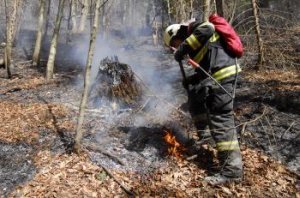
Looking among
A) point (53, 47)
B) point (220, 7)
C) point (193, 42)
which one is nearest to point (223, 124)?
point (193, 42)

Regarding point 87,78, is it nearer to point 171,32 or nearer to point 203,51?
point 171,32

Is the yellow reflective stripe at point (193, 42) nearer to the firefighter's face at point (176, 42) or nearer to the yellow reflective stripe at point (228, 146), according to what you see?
the firefighter's face at point (176, 42)

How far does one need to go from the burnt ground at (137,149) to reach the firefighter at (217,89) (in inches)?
13.9

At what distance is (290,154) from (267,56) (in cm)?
740

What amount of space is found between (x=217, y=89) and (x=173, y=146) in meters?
1.49

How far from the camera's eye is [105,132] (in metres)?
7.29

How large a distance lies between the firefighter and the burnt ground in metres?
0.35

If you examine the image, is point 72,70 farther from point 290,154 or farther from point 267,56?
point 290,154

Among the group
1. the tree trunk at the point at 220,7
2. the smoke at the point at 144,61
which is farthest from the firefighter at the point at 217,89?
the tree trunk at the point at 220,7

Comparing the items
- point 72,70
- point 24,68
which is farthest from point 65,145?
point 24,68

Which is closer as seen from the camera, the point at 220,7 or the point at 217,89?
the point at 217,89

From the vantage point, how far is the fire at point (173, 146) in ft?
20.7

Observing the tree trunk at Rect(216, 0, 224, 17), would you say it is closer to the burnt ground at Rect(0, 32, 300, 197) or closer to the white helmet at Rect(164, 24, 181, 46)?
the burnt ground at Rect(0, 32, 300, 197)

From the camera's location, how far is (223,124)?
569cm
